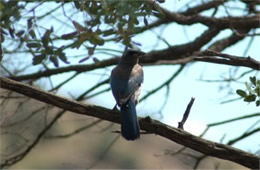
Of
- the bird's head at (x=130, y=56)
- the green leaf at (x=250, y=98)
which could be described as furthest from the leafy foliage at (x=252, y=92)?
the bird's head at (x=130, y=56)

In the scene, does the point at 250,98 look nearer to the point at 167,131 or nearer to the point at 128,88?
the point at 167,131

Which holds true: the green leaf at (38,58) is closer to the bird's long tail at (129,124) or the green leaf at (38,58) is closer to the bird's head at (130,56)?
the bird's long tail at (129,124)

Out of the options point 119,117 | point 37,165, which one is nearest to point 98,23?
point 119,117

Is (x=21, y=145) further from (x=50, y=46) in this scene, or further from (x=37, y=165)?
(x=37, y=165)

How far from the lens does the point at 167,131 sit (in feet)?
17.9

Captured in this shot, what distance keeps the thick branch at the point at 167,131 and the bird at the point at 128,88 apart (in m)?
0.12

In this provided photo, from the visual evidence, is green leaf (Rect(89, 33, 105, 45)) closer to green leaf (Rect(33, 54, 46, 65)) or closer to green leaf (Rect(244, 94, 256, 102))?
green leaf (Rect(33, 54, 46, 65))

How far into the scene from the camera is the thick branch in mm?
5359

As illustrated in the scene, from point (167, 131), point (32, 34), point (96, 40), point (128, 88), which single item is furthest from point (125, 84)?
point (167, 131)

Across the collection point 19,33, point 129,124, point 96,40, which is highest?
point 96,40

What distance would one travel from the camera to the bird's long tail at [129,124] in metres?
5.79

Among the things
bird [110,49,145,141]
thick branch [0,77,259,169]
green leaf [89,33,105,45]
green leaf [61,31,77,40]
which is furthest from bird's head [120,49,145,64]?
green leaf [89,33,105,45]

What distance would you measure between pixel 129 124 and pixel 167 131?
0.44 meters

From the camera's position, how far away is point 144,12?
207 inches
